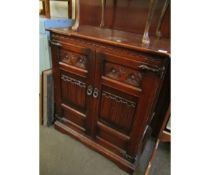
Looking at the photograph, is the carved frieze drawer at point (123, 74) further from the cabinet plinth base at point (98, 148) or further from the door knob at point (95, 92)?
the cabinet plinth base at point (98, 148)

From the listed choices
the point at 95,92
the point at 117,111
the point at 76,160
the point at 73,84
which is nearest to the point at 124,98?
the point at 117,111

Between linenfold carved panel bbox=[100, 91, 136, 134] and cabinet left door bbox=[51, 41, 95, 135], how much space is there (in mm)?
139

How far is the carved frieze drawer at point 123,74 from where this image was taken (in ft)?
3.46

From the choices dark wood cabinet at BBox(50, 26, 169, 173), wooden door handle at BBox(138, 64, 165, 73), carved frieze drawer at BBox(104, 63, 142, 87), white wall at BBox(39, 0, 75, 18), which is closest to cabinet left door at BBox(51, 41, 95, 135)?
dark wood cabinet at BBox(50, 26, 169, 173)

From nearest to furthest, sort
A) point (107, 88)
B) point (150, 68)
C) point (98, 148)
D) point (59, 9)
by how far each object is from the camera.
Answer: point (150, 68) < point (107, 88) < point (98, 148) < point (59, 9)

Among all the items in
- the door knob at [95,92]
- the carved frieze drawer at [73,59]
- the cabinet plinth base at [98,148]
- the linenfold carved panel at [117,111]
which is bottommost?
the cabinet plinth base at [98,148]

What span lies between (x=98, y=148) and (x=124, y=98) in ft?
1.86

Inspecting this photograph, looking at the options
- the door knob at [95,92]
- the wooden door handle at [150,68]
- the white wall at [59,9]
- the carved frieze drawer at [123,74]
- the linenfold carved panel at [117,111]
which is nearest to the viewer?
the wooden door handle at [150,68]

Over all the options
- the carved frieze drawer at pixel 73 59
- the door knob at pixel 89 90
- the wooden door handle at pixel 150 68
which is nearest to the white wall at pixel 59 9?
the carved frieze drawer at pixel 73 59

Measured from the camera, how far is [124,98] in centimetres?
115

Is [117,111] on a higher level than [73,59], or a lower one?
lower

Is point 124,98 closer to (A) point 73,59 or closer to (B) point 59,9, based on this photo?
(A) point 73,59
